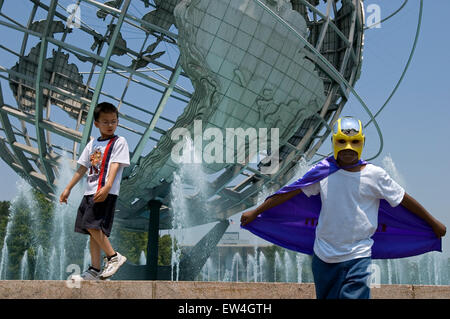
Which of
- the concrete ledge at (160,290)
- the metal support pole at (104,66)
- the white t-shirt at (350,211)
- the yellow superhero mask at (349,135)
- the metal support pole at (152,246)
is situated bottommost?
the concrete ledge at (160,290)

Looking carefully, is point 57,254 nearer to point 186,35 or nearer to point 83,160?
point 186,35

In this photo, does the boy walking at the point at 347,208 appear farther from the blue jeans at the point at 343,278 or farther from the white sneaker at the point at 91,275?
the white sneaker at the point at 91,275

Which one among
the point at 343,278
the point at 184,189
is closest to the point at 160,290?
the point at 343,278

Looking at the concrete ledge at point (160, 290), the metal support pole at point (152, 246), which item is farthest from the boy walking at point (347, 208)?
the metal support pole at point (152, 246)

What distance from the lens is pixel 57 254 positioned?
20.1 metres

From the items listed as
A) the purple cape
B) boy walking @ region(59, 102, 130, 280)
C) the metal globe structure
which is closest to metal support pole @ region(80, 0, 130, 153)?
the metal globe structure

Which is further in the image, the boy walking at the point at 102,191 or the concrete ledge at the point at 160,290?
the boy walking at the point at 102,191

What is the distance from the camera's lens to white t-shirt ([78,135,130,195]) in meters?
2.84

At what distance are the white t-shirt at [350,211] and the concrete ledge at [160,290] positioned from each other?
27.3 inches

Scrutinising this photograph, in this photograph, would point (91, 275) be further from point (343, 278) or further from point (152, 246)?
point (152, 246)

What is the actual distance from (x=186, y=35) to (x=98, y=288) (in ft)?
19.8

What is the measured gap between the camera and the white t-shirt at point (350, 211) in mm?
2035

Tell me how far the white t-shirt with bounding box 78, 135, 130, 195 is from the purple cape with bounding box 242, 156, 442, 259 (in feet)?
2.58

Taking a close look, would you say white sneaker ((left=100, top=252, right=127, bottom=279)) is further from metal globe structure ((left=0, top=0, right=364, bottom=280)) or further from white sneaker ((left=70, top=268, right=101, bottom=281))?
metal globe structure ((left=0, top=0, right=364, bottom=280))
